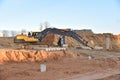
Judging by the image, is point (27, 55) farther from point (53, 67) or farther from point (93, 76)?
point (93, 76)

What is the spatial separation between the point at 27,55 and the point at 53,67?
16.8 feet

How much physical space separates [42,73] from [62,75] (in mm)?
1294

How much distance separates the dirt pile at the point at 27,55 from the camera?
80.1 feet

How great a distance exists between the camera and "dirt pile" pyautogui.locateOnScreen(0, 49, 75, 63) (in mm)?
24406

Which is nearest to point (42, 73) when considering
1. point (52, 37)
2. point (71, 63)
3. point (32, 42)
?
point (71, 63)

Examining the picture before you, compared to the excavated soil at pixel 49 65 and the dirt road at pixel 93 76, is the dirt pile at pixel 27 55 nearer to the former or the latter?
the excavated soil at pixel 49 65

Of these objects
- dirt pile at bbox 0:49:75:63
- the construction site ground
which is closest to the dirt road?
the construction site ground

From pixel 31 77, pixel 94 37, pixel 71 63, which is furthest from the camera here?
pixel 94 37

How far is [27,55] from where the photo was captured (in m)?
25.6

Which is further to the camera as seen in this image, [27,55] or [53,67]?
[27,55]

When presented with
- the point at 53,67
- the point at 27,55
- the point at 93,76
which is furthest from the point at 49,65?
the point at 93,76

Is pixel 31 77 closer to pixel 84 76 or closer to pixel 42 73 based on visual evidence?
pixel 42 73


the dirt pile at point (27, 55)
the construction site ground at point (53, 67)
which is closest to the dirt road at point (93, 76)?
the construction site ground at point (53, 67)

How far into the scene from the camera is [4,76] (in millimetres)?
17328
